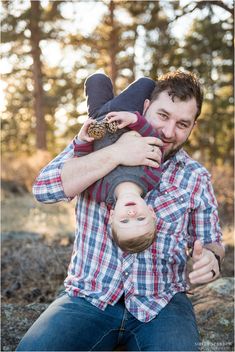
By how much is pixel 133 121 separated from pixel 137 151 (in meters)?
0.20

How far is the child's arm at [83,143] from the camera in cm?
272

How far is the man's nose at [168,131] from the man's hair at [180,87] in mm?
170

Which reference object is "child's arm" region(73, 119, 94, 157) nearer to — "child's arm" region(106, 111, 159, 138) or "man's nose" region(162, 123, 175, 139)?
"child's arm" region(106, 111, 159, 138)

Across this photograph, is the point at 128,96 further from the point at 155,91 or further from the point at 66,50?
the point at 66,50

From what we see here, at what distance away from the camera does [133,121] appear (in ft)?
9.07

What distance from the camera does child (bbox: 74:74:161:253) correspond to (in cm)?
245

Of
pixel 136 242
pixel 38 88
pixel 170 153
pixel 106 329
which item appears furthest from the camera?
pixel 38 88

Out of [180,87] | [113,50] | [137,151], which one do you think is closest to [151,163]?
[137,151]

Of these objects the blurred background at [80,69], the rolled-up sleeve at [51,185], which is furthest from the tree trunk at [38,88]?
the rolled-up sleeve at [51,185]

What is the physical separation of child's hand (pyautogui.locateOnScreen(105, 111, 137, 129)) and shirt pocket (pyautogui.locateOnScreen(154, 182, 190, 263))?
0.50 meters

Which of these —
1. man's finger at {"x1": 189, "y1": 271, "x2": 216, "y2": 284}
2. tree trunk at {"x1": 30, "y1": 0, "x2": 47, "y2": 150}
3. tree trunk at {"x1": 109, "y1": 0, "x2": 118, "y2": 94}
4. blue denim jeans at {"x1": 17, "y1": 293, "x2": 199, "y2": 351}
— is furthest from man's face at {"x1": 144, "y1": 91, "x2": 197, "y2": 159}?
tree trunk at {"x1": 30, "y1": 0, "x2": 47, "y2": 150}

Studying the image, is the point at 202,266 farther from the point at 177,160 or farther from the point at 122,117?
the point at 122,117

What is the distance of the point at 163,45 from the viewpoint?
478 inches

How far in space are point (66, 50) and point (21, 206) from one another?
838 cm
